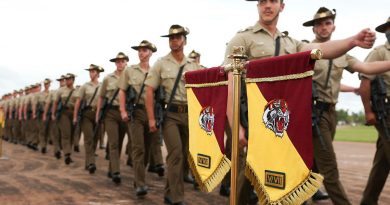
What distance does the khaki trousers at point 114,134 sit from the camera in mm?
9195

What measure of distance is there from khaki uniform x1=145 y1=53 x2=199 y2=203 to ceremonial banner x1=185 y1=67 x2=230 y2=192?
2289mm

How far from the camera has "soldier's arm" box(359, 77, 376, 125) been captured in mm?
6038

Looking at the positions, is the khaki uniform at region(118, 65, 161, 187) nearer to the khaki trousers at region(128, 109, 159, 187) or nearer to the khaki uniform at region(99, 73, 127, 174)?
the khaki trousers at region(128, 109, 159, 187)

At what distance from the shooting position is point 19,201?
7008 millimetres

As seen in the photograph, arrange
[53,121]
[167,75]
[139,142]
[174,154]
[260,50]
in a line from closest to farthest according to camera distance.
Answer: [260,50] → [174,154] → [167,75] → [139,142] → [53,121]

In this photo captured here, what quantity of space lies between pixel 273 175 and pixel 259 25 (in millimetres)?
1956

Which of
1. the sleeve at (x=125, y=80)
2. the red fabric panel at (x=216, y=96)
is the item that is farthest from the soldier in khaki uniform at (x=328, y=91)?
the sleeve at (x=125, y=80)

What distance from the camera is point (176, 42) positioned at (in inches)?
291

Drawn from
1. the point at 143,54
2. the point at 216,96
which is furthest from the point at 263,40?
the point at 143,54

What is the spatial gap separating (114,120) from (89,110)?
2.62m

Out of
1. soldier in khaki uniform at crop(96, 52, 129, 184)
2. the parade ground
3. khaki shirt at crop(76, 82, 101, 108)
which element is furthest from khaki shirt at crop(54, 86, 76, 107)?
soldier in khaki uniform at crop(96, 52, 129, 184)

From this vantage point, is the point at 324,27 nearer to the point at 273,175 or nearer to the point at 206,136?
the point at 206,136

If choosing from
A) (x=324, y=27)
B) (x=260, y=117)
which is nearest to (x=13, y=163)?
(x=324, y=27)

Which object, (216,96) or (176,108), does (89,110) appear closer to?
(176,108)
